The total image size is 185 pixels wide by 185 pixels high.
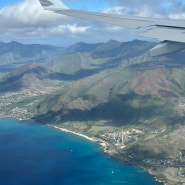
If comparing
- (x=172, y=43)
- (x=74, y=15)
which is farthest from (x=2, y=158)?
(x=172, y=43)

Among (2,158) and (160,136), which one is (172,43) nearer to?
(2,158)

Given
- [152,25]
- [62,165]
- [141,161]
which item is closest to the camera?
[152,25]

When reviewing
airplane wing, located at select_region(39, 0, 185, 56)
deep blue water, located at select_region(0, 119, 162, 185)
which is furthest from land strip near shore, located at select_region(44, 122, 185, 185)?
airplane wing, located at select_region(39, 0, 185, 56)

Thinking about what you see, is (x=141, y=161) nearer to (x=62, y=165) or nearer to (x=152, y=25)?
(x=62, y=165)

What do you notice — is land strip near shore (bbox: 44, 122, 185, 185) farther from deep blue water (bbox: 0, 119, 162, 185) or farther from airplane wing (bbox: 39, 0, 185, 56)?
airplane wing (bbox: 39, 0, 185, 56)

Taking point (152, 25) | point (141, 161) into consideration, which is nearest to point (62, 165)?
point (141, 161)
